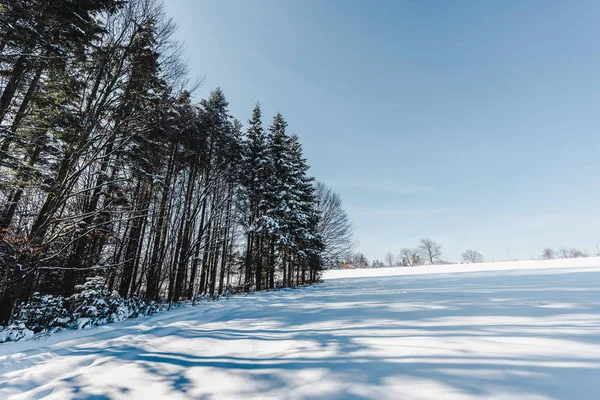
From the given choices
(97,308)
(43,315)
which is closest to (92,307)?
(97,308)

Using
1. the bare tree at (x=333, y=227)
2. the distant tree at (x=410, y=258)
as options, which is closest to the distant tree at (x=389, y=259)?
the distant tree at (x=410, y=258)

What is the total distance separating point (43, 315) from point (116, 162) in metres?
5.66

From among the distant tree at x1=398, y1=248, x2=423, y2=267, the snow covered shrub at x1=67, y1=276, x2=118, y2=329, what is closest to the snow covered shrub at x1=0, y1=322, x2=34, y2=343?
the snow covered shrub at x1=67, y1=276, x2=118, y2=329

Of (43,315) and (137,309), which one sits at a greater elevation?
(43,315)

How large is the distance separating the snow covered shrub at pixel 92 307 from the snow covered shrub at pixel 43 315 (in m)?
0.20

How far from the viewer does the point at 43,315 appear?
4.66m

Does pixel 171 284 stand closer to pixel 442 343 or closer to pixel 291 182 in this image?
pixel 442 343

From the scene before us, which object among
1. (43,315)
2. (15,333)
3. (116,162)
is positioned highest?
(116,162)

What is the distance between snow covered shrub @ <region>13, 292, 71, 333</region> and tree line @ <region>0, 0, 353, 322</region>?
0.37 metres

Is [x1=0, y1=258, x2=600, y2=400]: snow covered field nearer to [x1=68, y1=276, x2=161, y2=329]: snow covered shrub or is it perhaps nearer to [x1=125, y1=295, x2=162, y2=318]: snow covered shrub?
[x1=68, y1=276, x2=161, y2=329]: snow covered shrub

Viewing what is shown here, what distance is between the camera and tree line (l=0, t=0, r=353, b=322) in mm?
5114

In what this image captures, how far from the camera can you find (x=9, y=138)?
6.42m

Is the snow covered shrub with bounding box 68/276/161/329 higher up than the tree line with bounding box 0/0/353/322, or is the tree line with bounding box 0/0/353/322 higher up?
the tree line with bounding box 0/0/353/322

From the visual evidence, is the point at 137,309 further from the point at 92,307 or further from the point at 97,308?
the point at 92,307
